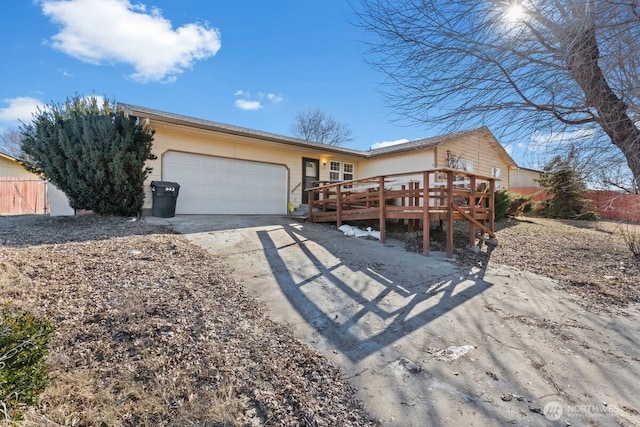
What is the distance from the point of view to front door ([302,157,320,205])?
12023mm

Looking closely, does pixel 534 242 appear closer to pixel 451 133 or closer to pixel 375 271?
pixel 451 133

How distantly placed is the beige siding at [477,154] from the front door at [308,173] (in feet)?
15.9

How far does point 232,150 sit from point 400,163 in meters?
6.82

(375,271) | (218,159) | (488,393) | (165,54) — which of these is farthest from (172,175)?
(488,393)

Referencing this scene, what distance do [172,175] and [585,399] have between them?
955 cm

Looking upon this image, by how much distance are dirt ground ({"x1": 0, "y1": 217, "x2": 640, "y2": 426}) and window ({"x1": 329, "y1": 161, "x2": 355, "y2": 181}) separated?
7448 mm

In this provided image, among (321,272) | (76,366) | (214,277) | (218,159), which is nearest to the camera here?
(76,366)

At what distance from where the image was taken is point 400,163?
1300 cm

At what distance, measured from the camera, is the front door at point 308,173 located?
1202cm

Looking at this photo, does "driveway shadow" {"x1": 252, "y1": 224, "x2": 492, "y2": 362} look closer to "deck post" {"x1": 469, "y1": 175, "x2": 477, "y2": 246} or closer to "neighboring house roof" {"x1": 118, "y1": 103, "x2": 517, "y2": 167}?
"deck post" {"x1": 469, "y1": 175, "x2": 477, "y2": 246}

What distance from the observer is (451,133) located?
5391mm

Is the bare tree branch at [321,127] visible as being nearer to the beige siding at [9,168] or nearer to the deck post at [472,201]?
the beige siding at [9,168]

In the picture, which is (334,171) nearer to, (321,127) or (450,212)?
(450,212)

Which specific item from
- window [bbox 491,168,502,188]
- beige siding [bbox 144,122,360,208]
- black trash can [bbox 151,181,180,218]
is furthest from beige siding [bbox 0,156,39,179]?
window [bbox 491,168,502,188]
